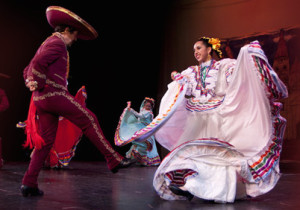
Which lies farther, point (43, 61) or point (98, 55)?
point (98, 55)

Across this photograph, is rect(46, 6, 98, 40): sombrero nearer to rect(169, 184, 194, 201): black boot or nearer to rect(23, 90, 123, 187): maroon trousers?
rect(23, 90, 123, 187): maroon trousers

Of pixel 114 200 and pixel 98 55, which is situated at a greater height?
pixel 98 55

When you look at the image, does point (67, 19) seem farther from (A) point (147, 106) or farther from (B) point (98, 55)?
(B) point (98, 55)

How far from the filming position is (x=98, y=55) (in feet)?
22.4

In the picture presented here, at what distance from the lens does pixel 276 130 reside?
2.35 metres

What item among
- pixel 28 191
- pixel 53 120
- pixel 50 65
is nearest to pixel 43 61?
pixel 50 65

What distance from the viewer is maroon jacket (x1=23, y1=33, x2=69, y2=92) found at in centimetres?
231

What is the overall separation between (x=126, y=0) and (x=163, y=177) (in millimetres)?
5071

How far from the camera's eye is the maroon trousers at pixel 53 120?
2.35m

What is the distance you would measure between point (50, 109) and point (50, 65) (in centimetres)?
32

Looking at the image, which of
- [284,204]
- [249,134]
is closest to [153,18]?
[249,134]

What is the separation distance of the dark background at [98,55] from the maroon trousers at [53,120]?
4.36 m

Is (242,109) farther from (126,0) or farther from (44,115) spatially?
(126,0)

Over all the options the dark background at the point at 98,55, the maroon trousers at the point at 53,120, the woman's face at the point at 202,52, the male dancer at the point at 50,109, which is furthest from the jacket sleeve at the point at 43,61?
the dark background at the point at 98,55
